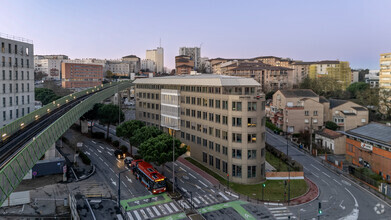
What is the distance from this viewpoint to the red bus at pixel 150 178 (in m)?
48.6

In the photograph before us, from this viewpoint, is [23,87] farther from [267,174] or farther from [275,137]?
[275,137]

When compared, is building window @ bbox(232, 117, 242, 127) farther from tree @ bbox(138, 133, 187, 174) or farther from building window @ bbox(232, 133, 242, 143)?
tree @ bbox(138, 133, 187, 174)

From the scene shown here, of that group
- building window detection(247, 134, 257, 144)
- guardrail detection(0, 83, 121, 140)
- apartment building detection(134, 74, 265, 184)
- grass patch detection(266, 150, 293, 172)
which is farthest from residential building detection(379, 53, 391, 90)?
guardrail detection(0, 83, 121, 140)

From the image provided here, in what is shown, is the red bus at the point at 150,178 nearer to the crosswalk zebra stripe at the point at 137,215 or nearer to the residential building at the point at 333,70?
the crosswalk zebra stripe at the point at 137,215

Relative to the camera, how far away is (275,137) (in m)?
90.9

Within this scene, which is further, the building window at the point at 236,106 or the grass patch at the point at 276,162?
the grass patch at the point at 276,162

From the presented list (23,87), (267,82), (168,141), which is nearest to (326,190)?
(168,141)

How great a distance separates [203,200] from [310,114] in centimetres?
5887

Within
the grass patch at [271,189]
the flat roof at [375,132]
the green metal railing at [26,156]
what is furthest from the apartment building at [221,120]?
the green metal railing at [26,156]

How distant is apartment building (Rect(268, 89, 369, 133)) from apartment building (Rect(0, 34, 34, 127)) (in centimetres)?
7279

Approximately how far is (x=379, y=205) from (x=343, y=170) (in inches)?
678

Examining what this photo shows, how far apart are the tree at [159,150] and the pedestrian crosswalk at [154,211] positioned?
9474 millimetres

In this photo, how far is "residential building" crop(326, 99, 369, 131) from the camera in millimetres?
92350

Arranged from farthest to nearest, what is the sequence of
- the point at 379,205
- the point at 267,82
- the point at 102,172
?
the point at 267,82 → the point at 102,172 → the point at 379,205
